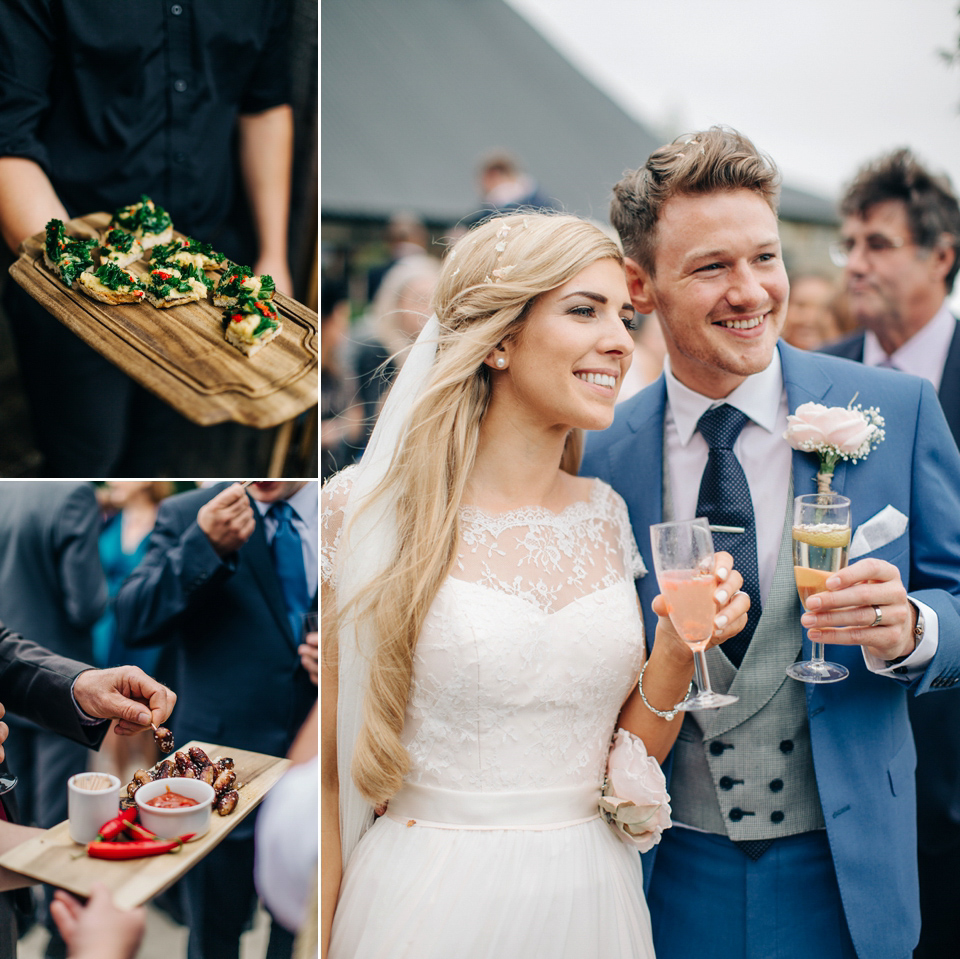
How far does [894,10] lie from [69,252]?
4.21m

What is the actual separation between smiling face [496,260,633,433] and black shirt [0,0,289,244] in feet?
2.48

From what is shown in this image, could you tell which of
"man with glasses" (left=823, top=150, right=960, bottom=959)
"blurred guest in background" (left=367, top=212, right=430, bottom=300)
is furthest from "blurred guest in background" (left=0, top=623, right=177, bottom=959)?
"blurred guest in background" (left=367, top=212, right=430, bottom=300)

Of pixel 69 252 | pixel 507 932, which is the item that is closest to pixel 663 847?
pixel 507 932

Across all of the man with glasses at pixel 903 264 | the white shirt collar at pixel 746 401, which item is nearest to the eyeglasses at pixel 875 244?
the man with glasses at pixel 903 264

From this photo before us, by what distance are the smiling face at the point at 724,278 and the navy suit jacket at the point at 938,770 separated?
5.11 feet

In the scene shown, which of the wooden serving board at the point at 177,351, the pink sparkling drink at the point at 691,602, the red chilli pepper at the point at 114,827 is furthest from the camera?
the pink sparkling drink at the point at 691,602

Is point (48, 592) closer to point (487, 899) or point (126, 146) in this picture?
point (126, 146)

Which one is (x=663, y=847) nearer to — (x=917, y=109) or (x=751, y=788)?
(x=751, y=788)

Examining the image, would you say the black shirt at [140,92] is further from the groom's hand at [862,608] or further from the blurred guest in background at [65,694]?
the groom's hand at [862,608]

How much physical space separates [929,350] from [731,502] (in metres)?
2.03

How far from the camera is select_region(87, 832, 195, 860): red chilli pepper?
1507mm

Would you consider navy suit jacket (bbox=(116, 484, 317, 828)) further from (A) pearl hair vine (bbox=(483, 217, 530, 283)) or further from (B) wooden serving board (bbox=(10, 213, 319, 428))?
(A) pearl hair vine (bbox=(483, 217, 530, 283))

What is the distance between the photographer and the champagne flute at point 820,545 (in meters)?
1.68

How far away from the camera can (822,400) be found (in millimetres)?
2064
